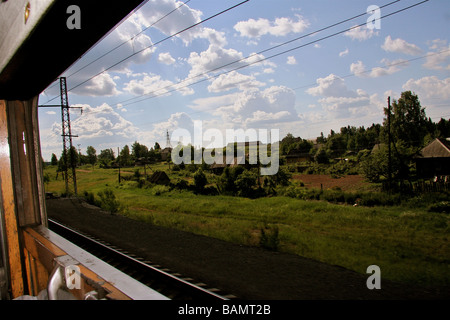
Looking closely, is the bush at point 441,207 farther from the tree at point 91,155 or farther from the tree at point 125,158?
the tree at point 91,155

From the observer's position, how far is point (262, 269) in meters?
7.37

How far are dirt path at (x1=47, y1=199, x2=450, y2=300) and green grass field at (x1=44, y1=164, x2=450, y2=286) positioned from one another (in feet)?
2.87

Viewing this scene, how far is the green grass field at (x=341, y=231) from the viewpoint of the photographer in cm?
832

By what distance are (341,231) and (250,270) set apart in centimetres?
710

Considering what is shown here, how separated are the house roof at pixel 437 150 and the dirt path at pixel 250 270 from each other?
28.9 meters

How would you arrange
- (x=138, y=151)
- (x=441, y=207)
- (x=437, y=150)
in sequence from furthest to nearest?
(x=138, y=151) → (x=437, y=150) → (x=441, y=207)

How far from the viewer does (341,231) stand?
1252 cm

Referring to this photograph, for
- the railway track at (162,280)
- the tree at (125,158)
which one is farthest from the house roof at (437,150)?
the tree at (125,158)

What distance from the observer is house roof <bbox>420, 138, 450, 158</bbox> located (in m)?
28.5

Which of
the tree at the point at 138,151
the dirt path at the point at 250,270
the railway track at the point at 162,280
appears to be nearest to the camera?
the railway track at the point at 162,280

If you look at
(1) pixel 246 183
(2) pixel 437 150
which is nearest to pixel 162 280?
(1) pixel 246 183

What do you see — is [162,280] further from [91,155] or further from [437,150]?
[91,155]

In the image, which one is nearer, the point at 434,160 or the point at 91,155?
the point at 434,160
